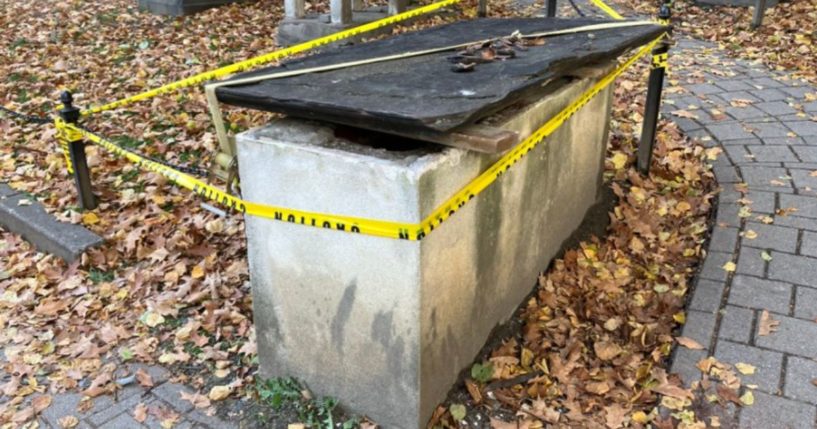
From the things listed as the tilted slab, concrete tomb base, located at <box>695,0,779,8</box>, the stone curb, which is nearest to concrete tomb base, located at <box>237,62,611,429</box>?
the tilted slab

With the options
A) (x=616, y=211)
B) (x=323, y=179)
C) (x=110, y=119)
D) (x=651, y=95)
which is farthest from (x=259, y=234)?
(x=110, y=119)

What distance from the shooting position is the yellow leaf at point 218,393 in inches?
126

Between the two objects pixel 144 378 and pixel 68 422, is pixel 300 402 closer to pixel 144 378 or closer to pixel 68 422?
pixel 144 378

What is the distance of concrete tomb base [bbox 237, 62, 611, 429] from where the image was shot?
8.52ft

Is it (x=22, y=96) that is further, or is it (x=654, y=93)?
(x=22, y=96)

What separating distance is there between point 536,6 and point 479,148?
853cm

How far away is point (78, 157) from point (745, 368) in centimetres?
419

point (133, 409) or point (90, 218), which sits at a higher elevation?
point (90, 218)

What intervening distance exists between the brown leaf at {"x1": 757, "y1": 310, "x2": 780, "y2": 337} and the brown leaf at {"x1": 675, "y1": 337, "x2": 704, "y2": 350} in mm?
314

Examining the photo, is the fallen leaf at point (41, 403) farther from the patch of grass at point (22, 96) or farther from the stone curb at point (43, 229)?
the patch of grass at point (22, 96)

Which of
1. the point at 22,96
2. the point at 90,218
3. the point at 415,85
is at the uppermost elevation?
the point at 415,85

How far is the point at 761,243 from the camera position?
4.19 m

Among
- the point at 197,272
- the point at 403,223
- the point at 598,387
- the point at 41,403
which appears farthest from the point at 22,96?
the point at 598,387

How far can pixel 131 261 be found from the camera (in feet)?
14.6
